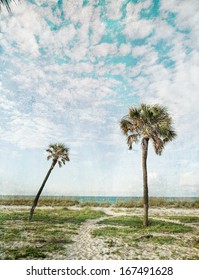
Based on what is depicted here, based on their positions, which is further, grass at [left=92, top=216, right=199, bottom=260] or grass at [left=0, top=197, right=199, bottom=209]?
grass at [left=0, top=197, right=199, bottom=209]

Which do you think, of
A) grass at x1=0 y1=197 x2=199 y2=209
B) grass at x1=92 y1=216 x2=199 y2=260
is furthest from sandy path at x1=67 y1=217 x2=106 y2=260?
grass at x1=0 y1=197 x2=199 y2=209

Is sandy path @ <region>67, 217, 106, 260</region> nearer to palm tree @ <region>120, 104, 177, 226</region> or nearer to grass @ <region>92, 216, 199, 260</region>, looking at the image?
grass @ <region>92, 216, 199, 260</region>

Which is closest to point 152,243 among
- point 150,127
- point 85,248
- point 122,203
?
point 85,248

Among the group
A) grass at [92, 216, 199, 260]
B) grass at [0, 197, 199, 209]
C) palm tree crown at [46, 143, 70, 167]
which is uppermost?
palm tree crown at [46, 143, 70, 167]

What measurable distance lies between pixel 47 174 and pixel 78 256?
14870 millimetres

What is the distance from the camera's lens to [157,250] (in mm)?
10750

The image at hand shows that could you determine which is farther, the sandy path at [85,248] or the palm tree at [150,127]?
the palm tree at [150,127]

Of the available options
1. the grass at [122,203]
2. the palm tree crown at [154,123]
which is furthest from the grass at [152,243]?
the grass at [122,203]

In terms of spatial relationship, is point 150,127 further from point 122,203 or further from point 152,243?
point 122,203

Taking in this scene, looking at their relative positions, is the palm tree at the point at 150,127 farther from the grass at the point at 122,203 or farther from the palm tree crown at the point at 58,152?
the grass at the point at 122,203
